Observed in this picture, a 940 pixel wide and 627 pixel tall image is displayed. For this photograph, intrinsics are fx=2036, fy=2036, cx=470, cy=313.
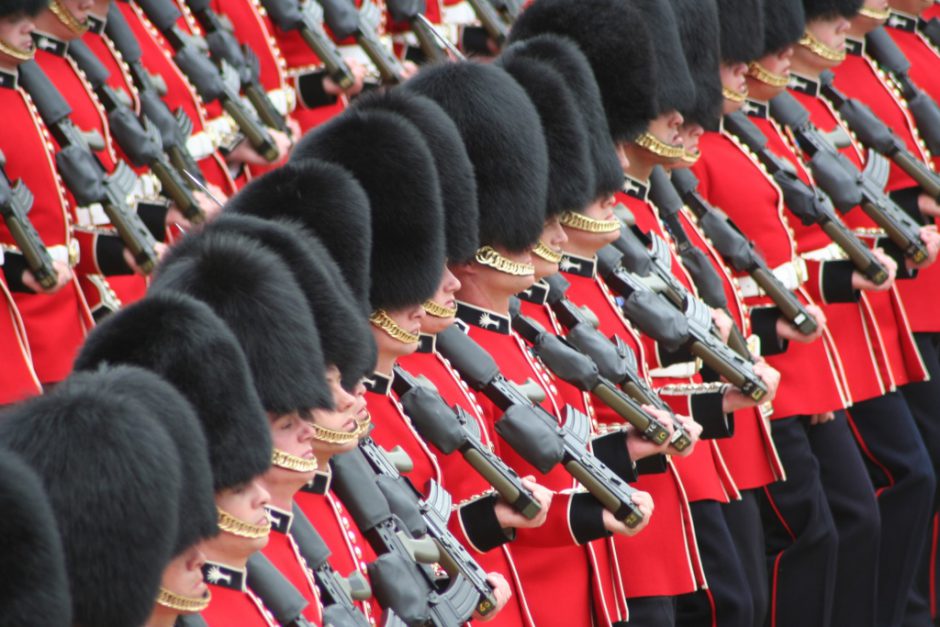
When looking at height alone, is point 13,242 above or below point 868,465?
above

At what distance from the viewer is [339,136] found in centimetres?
430

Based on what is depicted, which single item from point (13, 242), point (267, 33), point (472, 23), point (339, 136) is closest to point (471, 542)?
point (339, 136)

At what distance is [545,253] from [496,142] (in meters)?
0.30

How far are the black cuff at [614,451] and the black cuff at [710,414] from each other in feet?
1.72

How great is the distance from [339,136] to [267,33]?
83.8 inches

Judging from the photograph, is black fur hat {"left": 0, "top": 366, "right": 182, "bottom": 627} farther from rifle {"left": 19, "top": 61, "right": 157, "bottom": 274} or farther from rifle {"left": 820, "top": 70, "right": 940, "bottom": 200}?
rifle {"left": 820, "top": 70, "right": 940, "bottom": 200}

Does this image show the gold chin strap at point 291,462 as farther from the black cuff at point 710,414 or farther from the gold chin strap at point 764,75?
the gold chin strap at point 764,75

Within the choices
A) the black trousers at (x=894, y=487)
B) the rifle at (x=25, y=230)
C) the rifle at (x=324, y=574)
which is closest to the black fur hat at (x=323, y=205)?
the rifle at (x=324, y=574)

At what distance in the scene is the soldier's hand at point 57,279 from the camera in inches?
187

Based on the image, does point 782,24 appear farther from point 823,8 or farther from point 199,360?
point 199,360

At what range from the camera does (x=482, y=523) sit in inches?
174

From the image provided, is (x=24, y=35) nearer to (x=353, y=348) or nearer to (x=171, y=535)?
(x=353, y=348)

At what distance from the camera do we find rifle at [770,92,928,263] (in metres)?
6.67

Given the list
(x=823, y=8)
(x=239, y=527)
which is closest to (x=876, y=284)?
(x=823, y=8)
